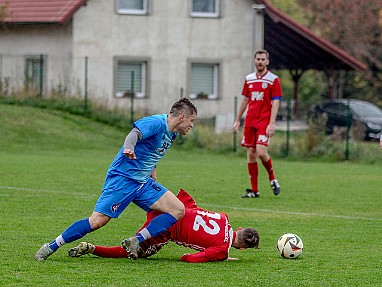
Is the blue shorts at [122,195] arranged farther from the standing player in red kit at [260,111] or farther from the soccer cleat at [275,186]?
the soccer cleat at [275,186]

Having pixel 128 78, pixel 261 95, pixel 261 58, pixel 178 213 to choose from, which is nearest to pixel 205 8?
pixel 128 78

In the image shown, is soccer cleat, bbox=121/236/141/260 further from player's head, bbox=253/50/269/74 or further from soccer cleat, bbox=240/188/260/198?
soccer cleat, bbox=240/188/260/198

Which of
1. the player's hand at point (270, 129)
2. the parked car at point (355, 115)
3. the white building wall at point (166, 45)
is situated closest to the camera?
the player's hand at point (270, 129)

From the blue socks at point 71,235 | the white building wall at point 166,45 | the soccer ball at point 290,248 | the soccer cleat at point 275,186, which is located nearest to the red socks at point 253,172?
the soccer cleat at point 275,186

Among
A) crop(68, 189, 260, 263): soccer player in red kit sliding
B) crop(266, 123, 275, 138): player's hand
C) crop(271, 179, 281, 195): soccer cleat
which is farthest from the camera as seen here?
crop(271, 179, 281, 195): soccer cleat

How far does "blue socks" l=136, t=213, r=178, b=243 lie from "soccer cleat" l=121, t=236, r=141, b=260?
83mm

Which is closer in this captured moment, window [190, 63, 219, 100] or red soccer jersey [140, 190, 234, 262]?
red soccer jersey [140, 190, 234, 262]

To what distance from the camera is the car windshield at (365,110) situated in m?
38.6

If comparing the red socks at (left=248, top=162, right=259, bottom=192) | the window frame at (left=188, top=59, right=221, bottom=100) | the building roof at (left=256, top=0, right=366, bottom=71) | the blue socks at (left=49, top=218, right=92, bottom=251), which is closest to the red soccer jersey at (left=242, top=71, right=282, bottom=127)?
the red socks at (left=248, top=162, right=259, bottom=192)

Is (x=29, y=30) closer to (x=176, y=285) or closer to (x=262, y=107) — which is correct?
(x=262, y=107)

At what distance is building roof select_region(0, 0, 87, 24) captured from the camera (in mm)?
37500

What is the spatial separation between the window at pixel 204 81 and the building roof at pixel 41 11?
5716 mm

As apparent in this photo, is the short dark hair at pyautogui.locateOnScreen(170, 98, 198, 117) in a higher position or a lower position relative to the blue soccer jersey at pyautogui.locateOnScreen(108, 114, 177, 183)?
higher

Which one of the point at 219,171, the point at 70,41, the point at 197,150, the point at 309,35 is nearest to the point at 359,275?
the point at 219,171
